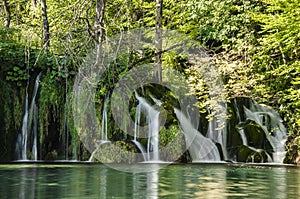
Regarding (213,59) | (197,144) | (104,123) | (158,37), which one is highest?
(158,37)

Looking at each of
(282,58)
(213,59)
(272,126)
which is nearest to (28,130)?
(213,59)

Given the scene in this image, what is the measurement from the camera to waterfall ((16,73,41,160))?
42.6 ft

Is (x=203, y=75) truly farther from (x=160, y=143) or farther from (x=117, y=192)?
(x=117, y=192)

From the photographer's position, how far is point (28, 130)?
519 inches

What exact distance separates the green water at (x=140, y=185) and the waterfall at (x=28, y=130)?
11.0 feet

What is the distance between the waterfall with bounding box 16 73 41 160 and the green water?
132 inches

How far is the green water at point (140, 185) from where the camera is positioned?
6.31 meters

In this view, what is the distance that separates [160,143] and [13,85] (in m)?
4.24

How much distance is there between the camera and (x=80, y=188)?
6.89 meters

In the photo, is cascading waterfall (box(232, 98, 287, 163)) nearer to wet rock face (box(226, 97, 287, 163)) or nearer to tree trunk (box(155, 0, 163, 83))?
wet rock face (box(226, 97, 287, 163))

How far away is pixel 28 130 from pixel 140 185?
6.52 m

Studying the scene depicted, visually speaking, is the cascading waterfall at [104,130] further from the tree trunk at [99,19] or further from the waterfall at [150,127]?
the tree trunk at [99,19]

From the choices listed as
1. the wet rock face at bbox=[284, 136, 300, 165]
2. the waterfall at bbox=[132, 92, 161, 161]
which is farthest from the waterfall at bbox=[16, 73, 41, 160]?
the wet rock face at bbox=[284, 136, 300, 165]

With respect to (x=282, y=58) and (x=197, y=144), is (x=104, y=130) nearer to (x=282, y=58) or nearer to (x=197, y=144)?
(x=197, y=144)
